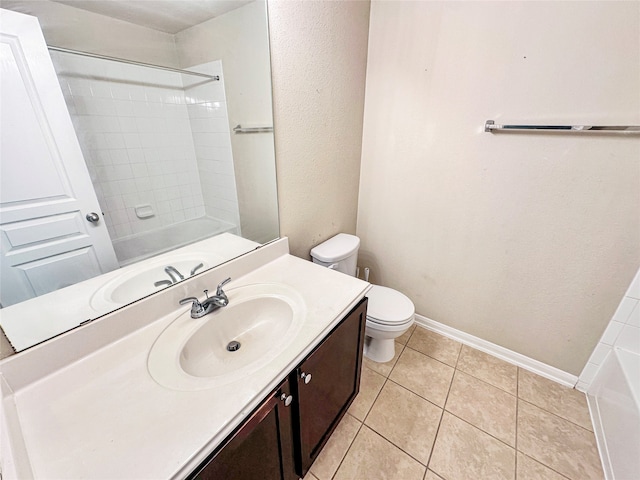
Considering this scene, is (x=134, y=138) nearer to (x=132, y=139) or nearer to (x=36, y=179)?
(x=132, y=139)

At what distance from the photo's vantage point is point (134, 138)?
0.91 metres

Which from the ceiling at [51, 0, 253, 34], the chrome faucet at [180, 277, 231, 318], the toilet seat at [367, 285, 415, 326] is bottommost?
the toilet seat at [367, 285, 415, 326]

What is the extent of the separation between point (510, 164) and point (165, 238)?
66.0 inches

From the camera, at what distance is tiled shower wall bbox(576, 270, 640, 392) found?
1236mm

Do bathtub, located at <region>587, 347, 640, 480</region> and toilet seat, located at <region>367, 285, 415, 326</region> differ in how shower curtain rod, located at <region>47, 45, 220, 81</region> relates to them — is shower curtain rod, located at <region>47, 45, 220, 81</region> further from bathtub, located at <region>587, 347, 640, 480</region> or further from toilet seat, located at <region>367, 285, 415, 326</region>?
bathtub, located at <region>587, 347, 640, 480</region>

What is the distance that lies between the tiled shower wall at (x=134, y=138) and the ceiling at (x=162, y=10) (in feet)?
0.45

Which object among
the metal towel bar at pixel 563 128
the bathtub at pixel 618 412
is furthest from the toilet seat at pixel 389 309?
the metal towel bar at pixel 563 128

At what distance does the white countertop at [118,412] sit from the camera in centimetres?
51

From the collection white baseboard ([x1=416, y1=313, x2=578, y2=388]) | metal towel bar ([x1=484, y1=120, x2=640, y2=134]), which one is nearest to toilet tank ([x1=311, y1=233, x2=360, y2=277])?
white baseboard ([x1=416, y1=313, x2=578, y2=388])

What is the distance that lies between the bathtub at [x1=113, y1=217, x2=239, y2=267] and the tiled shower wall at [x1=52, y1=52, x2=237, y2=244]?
0.08ft

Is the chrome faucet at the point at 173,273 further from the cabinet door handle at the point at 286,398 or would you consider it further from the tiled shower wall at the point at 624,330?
the tiled shower wall at the point at 624,330

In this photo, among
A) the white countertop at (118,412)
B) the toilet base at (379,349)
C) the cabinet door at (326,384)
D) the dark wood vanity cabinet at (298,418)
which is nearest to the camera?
the white countertop at (118,412)

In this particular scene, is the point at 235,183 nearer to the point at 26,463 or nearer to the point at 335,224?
the point at 335,224

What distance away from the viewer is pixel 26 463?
1.62 feet
